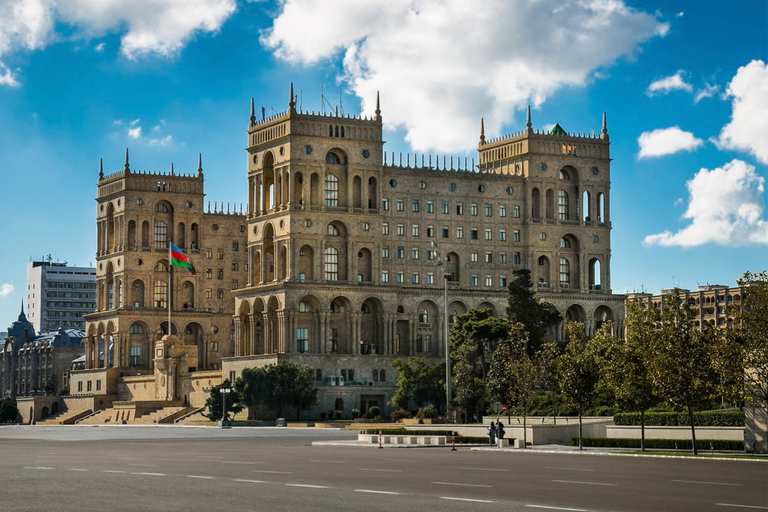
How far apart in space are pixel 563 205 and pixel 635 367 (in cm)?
7240

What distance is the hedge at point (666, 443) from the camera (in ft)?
169

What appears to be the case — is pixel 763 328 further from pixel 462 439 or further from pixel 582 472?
pixel 462 439

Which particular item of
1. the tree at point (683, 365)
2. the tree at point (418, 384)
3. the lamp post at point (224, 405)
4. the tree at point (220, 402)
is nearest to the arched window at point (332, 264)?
the tree at point (418, 384)

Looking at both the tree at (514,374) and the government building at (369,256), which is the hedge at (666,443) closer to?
the tree at (514,374)

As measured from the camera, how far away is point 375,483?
32438mm

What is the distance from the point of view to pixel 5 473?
118 feet

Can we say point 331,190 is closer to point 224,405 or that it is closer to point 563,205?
point 224,405

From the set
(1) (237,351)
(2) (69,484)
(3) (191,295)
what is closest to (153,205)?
(3) (191,295)

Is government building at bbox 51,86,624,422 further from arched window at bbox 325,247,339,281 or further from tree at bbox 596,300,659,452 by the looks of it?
tree at bbox 596,300,659,452

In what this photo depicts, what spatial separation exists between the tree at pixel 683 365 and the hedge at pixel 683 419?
3.55 metres

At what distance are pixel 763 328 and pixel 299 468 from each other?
20.7 m

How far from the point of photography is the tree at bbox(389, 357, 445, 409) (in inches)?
4203

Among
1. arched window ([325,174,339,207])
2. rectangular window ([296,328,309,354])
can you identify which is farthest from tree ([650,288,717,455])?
arched window ([325,174,339,207])

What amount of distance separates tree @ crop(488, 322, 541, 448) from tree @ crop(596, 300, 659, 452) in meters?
11.1
